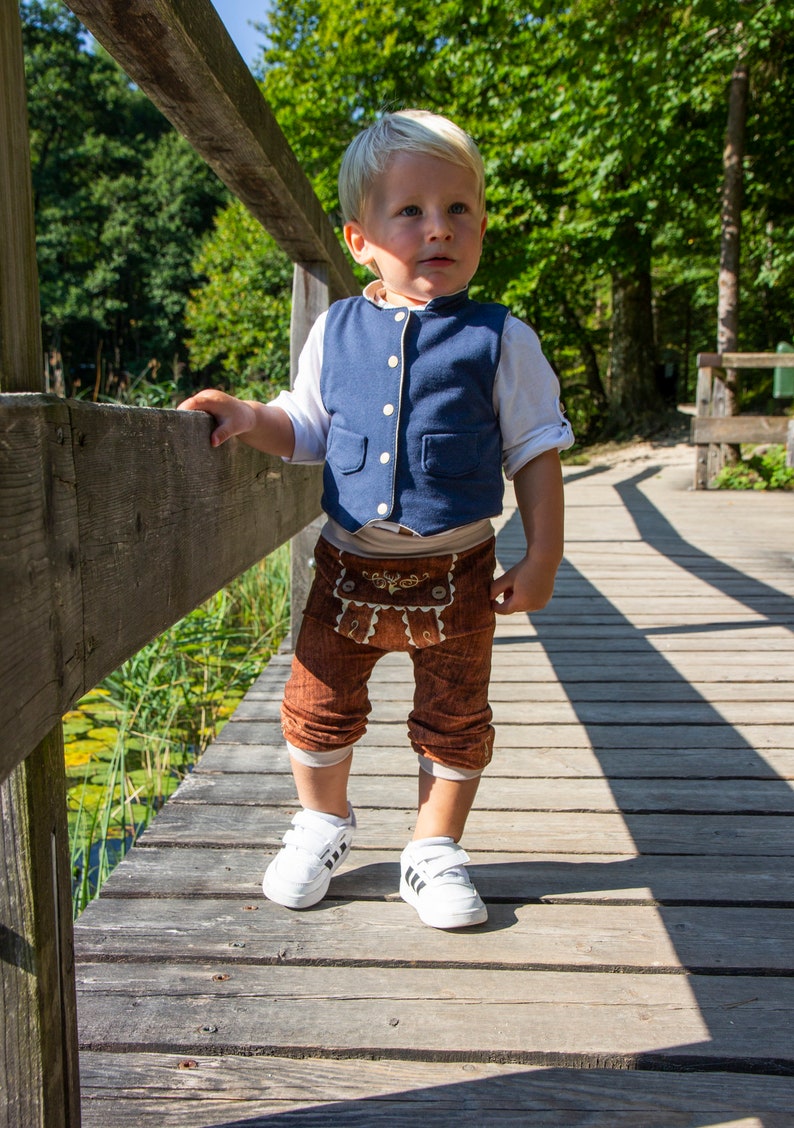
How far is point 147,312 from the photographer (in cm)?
2697

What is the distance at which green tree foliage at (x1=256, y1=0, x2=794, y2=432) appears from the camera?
9.35 m

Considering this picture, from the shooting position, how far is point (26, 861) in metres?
0.88

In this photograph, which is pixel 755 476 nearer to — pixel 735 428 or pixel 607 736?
pixel 735 428

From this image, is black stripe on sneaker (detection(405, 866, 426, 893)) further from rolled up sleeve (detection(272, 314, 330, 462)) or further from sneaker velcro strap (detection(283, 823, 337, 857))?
rolled up sleeve (detection(272, 314, 330, 462))

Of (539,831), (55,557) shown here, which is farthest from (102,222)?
(55,557)

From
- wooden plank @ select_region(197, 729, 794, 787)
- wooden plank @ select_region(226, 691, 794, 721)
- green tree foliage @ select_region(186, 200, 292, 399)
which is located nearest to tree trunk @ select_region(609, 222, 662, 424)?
green tree foliage @ select_region(186, 200, 292, 399)

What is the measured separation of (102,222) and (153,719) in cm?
2685

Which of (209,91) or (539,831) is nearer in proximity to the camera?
(209,91)

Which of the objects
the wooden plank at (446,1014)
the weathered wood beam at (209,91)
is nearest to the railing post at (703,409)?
the weathered wood beam at (209,91)

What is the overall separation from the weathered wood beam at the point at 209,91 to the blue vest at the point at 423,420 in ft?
1.40

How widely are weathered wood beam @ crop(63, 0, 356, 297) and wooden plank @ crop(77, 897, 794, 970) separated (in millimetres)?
1306

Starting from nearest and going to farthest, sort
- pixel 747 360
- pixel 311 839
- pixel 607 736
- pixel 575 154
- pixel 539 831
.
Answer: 1. pixel 311 839
2. pixel 539 831
3. pixel 607 736
4. pixel 747 360
5. pixel 575 154

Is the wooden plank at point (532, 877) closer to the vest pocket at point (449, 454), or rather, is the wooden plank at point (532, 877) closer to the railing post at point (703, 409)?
the vest pocket at point (449, 454)

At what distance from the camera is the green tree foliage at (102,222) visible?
25.9 m
